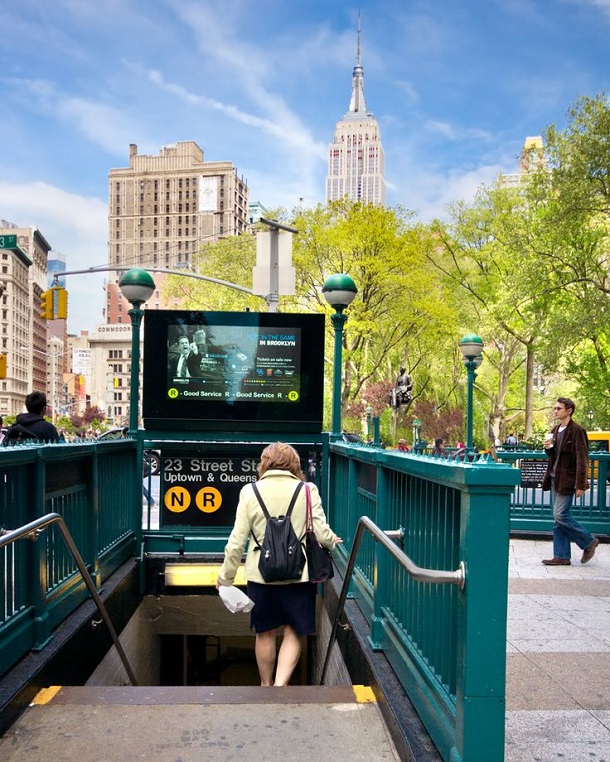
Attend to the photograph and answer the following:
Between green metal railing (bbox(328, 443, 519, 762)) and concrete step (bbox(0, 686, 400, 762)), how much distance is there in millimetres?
349

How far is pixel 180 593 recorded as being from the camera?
8.44 m

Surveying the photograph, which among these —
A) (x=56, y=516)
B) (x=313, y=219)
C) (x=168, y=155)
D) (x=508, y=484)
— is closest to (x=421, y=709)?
(x=508, y=484)

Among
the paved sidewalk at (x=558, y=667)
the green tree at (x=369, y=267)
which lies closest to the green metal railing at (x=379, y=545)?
the paved sidewalk at (x=558, y=667)

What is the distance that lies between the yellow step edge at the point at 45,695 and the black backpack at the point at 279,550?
1.40 m

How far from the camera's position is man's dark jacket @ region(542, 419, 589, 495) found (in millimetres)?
8531

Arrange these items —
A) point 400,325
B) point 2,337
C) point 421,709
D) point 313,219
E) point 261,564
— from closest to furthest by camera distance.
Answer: point 421,709
point 261,564
point 313,219
point 400,325
point 2,337

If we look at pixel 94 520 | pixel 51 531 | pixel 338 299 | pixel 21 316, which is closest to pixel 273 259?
pixel 338 299

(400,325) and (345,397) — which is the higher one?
(400,325)

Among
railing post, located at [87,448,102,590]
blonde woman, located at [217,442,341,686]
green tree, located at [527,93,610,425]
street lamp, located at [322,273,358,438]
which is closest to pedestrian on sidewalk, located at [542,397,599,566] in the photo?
street lamp, located at [322,273,358,438]

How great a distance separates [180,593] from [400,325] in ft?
85.8

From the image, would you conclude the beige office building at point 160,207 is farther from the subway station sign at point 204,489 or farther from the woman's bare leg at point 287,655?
the woman's bare leg at point 287,655

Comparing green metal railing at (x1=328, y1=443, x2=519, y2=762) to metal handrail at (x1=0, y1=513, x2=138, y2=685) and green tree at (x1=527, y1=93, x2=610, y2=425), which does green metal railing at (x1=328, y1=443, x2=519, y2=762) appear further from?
green tree at (x1=527, y1=93, x2=610, y2=425)

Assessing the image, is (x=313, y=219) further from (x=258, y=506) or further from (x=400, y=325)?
(x=258, y=506)

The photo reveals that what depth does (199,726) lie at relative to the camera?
3.88m
